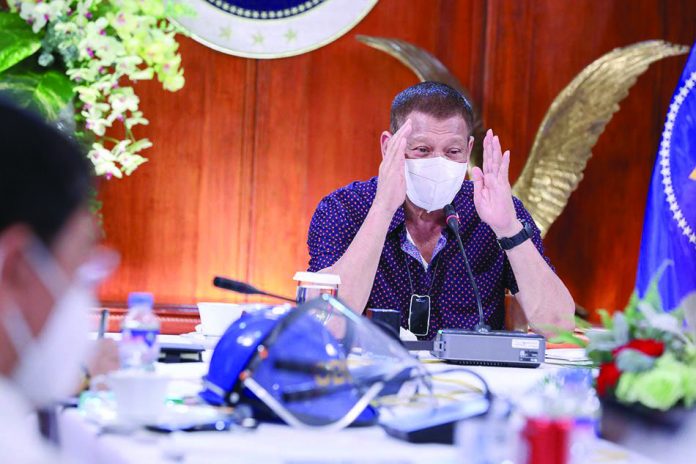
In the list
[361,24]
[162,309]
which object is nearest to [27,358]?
[162,309]

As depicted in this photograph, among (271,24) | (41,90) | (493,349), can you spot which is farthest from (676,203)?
(41,90)

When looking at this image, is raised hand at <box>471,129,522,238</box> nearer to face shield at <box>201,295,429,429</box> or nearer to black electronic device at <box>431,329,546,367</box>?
black electronic device at <box>431,329,546,367</box>

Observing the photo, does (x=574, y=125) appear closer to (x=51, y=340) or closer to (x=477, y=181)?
(x=477, y=181)

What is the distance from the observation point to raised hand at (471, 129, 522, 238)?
2229 millimetres

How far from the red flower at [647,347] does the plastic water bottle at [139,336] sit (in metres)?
0.64

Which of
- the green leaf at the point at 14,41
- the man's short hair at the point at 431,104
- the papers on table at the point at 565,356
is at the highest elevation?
the green leaf at the point at 14,41

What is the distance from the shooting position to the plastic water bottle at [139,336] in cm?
127

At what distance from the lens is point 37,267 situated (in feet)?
2.45

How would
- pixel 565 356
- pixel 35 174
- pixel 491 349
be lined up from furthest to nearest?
1. pixel 565 356
2. pixel 491 349
3. pixel 35 174

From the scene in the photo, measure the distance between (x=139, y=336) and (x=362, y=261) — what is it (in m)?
0.90

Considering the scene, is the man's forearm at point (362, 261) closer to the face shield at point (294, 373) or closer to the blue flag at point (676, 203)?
the face shield at point (294, 373)

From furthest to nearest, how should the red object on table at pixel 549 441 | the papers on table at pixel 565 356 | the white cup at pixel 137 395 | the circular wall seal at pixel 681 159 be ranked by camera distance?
1. the circular wall seal at pixel 681 159
2. the papers on table at pixel 565 356
3. the white cup at pixel 137 395
4. the red object on table at pixel 549 441

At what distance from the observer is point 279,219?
3494mm

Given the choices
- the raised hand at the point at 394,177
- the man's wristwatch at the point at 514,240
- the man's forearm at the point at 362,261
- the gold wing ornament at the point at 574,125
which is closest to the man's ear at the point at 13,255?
the man's forearm at the point at 362,261
